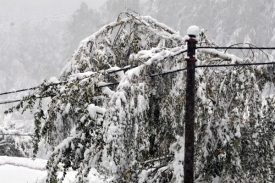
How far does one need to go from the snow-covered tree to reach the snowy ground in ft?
22.2

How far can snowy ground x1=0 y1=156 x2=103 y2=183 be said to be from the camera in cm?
1271

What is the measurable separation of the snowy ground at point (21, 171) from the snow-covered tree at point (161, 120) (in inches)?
266

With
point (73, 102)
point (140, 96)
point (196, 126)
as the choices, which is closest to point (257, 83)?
point (196, 126)

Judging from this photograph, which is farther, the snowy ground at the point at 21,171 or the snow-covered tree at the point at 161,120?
the snowy ground at the point at 21,171

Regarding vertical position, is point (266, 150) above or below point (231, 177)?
above

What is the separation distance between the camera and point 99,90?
5645mm

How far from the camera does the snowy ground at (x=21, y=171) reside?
12710 mm

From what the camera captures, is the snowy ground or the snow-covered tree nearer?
the snow-covered tree

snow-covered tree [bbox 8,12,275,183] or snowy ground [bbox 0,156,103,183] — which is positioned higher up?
snow-covered tree [bbox 8,12,275,183]

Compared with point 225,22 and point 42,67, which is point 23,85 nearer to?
point 42,67

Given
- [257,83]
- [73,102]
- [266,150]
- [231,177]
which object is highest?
[257,83]

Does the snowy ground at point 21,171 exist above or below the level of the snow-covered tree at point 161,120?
below

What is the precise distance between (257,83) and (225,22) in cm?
3801

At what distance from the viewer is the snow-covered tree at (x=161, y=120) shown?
16.7 ft
